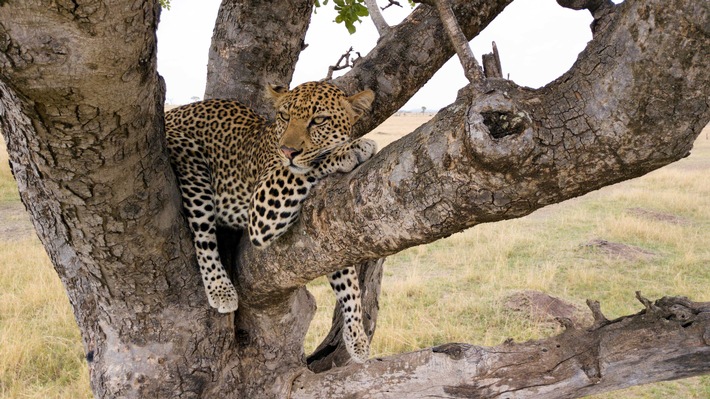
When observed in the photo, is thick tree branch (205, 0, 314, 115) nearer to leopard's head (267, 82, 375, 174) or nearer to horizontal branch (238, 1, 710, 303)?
leopard's head (267, 82, 375, 174)

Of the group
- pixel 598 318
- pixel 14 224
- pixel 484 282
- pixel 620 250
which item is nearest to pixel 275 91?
pixel 598 318

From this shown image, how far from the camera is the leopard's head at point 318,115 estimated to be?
3.70m

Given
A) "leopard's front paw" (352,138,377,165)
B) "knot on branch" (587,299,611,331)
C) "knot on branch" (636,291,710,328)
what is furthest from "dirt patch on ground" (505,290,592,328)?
"leopard's front paw" (352,138,377,165)

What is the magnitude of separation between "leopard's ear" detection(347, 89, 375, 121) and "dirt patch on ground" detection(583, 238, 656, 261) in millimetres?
8359

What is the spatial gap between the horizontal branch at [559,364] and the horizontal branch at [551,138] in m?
1.22

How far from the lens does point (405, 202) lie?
2324mm

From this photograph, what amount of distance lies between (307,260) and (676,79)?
1734mm

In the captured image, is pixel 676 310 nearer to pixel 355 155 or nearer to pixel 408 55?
pixel 355 155

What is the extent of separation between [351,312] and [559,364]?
1566mm

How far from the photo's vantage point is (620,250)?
11312 millimetres

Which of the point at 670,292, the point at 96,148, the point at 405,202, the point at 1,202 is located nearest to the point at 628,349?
the point at 405,202

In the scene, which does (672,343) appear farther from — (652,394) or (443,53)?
(652,394)

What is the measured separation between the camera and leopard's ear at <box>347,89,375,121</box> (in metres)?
3.82

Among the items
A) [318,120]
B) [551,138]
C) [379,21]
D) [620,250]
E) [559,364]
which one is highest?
[379,21]
